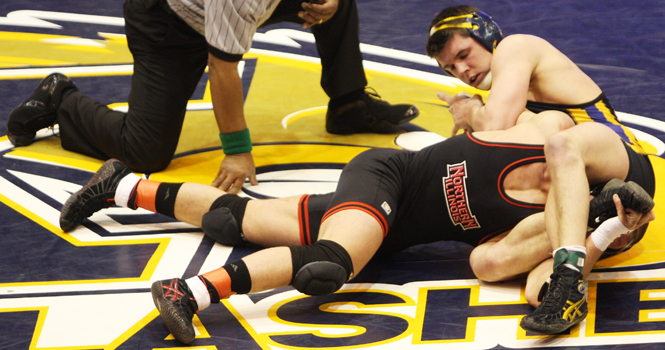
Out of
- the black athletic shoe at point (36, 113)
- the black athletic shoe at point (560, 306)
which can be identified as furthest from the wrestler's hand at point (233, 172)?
the black athletic shoe at point (560, 306)

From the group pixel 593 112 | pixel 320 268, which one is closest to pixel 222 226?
pixel 320 268

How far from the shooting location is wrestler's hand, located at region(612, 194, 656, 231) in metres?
1.98

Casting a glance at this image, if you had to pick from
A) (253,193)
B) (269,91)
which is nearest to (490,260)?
(253,193)

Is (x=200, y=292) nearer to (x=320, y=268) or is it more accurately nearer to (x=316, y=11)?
(x=320, y=268)

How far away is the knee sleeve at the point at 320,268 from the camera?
2031mm

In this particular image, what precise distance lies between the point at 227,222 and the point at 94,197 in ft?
1.81

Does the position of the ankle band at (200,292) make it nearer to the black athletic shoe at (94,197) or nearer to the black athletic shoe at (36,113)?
the black athletic shoe at (94,197)

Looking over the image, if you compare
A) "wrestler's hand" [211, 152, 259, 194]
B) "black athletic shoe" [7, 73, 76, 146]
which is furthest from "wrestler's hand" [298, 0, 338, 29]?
"black athletic shoe" [7, 73, 76, 146]

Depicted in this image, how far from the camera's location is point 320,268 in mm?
2025

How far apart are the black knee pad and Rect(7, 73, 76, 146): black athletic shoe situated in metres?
1.25

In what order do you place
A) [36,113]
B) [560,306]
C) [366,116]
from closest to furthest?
[560,306] → [36,113] → [366,116]

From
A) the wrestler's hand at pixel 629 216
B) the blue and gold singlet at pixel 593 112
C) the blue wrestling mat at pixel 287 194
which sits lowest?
the blue wrestling mat at pixel 287 194

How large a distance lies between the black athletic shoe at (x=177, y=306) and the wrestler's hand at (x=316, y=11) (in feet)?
5.16

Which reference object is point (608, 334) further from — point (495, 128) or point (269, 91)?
point (269, 91)
